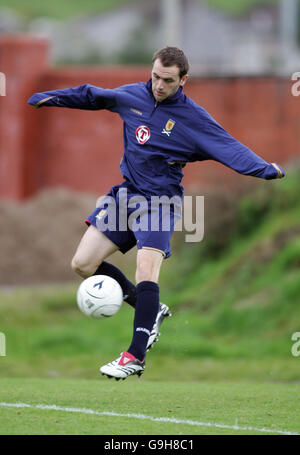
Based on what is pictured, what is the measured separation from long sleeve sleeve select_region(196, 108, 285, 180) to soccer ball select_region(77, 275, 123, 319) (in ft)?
4.83

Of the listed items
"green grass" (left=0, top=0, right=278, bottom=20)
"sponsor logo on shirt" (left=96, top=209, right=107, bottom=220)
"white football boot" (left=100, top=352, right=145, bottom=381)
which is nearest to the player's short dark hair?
"sponsor logo on shirt" (left=96, top=209, right=107, bottom=220)


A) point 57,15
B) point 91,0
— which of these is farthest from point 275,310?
point 91,0

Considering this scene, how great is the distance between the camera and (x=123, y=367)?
822cm

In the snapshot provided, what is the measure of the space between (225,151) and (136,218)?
1021mm

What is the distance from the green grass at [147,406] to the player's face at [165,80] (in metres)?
2.76

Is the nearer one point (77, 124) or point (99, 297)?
point (99, 297)

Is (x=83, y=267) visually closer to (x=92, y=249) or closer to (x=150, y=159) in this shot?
(x=92, y=249)

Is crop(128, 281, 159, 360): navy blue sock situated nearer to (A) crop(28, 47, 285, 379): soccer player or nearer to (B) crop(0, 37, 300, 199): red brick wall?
(A) crop(28, 47, 285, 379): soccer player

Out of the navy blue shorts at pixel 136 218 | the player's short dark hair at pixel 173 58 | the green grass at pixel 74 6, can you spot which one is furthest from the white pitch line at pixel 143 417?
the green grass at pixel 74 6

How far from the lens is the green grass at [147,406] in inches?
293

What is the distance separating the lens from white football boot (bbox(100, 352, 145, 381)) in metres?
8.12

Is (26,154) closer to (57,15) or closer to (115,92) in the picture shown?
(115,92)

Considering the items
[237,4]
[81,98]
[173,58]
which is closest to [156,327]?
[81,98]

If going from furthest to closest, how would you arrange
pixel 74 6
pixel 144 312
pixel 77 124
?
pixel 74 6
pixel 77 124
pixel 144 312
